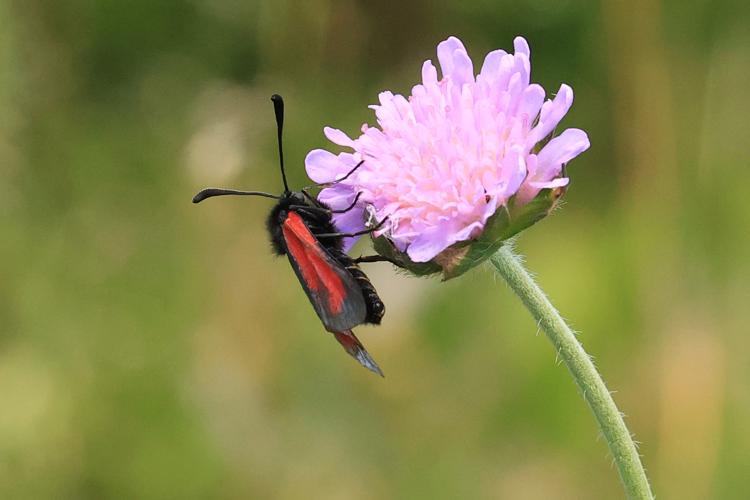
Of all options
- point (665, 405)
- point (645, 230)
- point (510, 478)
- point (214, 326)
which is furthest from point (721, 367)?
point (214, 326)

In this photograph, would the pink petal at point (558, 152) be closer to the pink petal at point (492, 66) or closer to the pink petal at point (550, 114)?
the pink petal at point (550, 114)

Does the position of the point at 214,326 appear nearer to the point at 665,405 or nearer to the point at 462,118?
the point at 665,405

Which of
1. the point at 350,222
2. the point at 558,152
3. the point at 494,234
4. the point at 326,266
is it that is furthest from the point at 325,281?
the point at 558,152

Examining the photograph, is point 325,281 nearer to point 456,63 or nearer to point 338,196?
point 338,196

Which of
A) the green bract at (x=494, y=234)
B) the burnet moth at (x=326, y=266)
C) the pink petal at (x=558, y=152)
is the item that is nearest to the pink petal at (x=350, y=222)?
the burnet moth at (x=326, y=266)

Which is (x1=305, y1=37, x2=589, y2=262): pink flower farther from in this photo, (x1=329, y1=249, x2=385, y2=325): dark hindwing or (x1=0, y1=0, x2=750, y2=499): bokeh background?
(x1=0, y1=0, x2=750, y2=499): bokeh background

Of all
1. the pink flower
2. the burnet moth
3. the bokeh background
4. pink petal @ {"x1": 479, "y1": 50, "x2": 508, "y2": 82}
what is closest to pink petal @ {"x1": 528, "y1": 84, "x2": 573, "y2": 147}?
the pink flower

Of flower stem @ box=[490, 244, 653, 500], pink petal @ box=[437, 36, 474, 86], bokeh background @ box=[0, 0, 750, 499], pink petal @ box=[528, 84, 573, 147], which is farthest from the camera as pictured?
bokeh background @ box=[0, 0, 750, 499]
